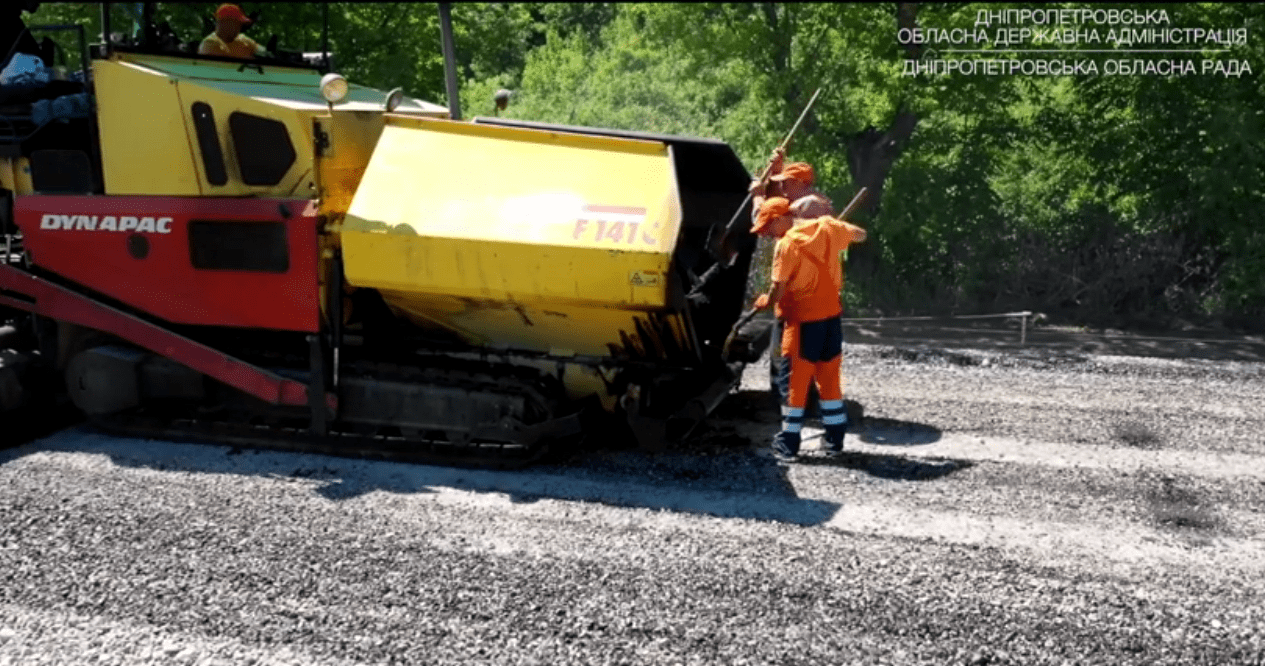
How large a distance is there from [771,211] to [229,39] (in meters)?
3.81

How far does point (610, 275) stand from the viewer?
20.9 feet

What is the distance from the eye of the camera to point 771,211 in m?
7.11

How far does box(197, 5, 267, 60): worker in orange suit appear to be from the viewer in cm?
805

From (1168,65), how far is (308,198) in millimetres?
8900

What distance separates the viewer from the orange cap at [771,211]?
7.10 meters

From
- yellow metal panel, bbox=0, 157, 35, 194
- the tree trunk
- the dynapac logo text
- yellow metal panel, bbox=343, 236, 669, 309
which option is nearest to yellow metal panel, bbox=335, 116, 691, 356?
yellow metal panel, bbox=343, 236, 669, 309

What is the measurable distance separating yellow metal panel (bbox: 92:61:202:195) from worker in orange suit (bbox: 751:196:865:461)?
3301mm

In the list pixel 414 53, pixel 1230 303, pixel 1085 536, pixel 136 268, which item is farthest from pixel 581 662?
pixel 414 53

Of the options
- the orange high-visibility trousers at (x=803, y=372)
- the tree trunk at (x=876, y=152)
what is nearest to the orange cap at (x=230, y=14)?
the orange high-visibility trousers at (x=803, y=372)

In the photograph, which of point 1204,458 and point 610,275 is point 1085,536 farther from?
point 610,275

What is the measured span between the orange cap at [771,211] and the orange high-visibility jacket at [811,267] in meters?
0.15

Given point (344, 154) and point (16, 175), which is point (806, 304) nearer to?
point (344, 154)

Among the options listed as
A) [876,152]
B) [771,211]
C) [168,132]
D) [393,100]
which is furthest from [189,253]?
[876,152]

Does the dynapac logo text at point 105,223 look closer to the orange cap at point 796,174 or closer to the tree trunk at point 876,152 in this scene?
the orange cap at point 796,174
